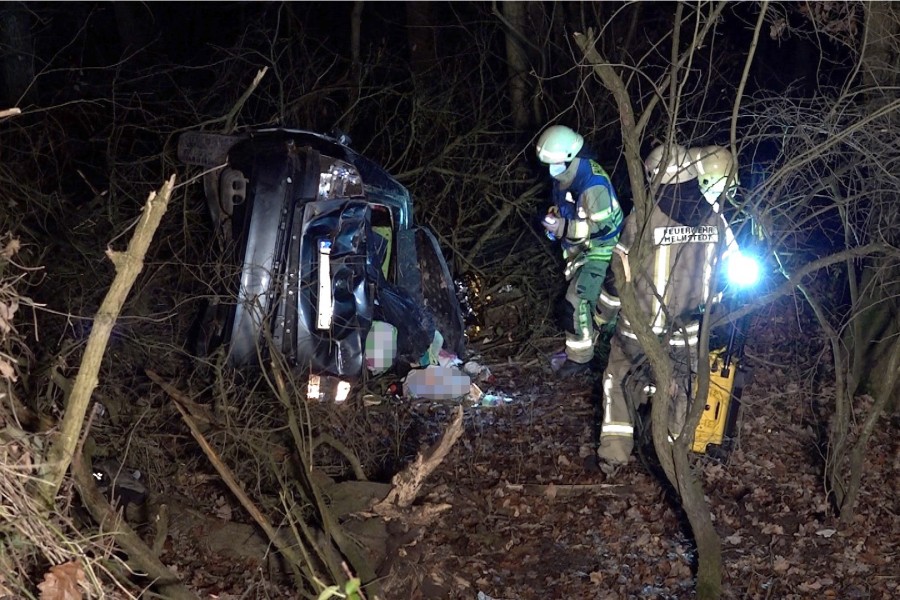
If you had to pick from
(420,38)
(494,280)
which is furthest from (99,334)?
(420,38)

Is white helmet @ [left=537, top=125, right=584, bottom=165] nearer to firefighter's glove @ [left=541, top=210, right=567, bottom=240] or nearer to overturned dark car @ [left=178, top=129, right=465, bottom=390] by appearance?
firefighter's glove @ [left=541, top=210, right=567, bottom=240]

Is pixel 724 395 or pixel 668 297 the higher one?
pixel 668 297

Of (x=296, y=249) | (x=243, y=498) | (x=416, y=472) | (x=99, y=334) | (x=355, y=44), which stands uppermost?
(x=355, y=44)

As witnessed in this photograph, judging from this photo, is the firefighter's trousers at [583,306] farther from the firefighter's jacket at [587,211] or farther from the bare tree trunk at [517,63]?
the bare tree trunk at [517,63]

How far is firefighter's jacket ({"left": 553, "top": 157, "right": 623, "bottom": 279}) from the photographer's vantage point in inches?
264

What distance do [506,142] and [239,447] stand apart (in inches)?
191

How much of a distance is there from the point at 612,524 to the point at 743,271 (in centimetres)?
158

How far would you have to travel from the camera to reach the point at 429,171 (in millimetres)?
8672

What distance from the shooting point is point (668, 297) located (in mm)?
6023

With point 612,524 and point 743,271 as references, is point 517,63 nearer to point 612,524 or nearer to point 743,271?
point 743,271

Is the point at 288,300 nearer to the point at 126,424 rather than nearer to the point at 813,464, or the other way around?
the point at 126,424

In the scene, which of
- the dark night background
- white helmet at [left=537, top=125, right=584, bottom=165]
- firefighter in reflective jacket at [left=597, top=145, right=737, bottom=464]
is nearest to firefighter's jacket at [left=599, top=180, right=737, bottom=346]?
firefighter in reflective jacket at [left=597, top=145, right=737, bottom=464]

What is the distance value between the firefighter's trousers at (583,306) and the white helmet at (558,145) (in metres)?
0.75

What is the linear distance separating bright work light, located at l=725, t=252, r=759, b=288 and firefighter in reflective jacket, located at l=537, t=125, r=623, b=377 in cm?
123
